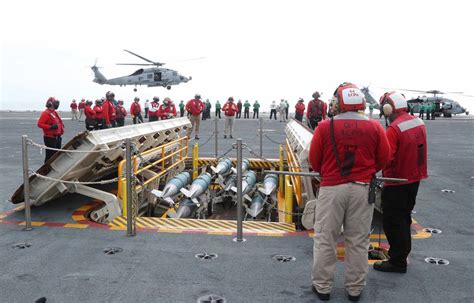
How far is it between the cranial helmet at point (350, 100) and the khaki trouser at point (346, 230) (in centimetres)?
70

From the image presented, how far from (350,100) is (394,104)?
1079 mm

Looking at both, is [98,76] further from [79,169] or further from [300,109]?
[79,169]

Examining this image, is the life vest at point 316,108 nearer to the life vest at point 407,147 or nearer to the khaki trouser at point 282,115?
the life vest at point 407,147

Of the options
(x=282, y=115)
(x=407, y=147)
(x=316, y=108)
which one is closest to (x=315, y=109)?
(x=316, y=108)

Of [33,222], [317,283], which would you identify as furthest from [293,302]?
[33,222]

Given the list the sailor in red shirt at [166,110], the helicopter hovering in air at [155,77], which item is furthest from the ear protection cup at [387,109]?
the helicopter hovering in air at [155,77]

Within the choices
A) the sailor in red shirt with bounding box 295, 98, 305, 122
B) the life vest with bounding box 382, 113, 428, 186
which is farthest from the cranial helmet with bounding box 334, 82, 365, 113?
the sailor in red shirt with bounding box 295, 98, 305, 122

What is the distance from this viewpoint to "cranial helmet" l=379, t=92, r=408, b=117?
4.43 m

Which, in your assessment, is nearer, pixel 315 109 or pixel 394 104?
pixel 394 104

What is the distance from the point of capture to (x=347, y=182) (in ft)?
11.8

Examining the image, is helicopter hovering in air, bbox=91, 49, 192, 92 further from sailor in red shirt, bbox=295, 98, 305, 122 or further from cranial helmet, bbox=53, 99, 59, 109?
cranial helmet, bbox=53, 99, 59, 109

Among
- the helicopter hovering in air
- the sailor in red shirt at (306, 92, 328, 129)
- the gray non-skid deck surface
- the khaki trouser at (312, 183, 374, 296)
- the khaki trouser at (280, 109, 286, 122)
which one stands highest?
the helicopter hovering in air

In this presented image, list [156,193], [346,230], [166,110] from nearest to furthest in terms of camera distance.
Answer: [346,230] < [156,193] < [166,110]

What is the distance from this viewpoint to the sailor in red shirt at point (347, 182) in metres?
3.59
